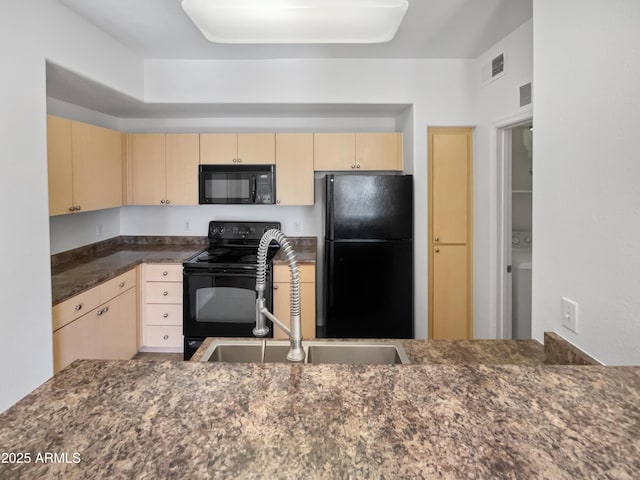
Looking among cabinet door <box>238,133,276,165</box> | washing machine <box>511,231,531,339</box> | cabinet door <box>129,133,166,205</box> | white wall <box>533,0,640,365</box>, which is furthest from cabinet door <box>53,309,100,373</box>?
washing machine <box>511,231,531,339</box>

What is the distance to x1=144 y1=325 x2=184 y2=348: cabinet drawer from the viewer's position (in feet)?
11.6

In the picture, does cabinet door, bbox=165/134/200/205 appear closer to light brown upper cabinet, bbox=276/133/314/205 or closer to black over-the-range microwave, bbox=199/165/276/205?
black over-the-range microwave, bbox=199/165/276/205

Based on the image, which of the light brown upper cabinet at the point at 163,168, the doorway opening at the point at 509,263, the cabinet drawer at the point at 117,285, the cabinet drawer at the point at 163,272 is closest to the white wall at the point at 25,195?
the cabinet drawer at the point at 117,285

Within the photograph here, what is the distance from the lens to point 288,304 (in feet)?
11.1

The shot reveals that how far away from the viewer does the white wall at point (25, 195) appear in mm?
1976

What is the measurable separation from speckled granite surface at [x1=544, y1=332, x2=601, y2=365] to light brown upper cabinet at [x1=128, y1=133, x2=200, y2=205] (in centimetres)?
302

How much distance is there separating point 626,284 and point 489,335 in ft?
7.14

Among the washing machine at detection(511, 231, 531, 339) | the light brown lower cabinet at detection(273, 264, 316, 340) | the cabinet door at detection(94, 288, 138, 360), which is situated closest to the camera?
the cabinet door at detection(94, 288, 138, 360)

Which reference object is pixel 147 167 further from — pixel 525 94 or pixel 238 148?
pixel 525 94

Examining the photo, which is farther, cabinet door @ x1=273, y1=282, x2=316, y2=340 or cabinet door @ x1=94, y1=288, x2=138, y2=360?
cabinet door @ x1=273, y1=282, x2=316, y2=340

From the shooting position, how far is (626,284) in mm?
1195

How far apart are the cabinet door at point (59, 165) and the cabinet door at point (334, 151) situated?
1.87 metres

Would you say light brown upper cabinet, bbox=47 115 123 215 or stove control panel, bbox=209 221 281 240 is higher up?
light brown upper cabinet, bbox=47 115 123 215

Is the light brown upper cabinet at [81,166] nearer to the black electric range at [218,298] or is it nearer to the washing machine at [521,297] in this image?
the black electric range at [218,298]
